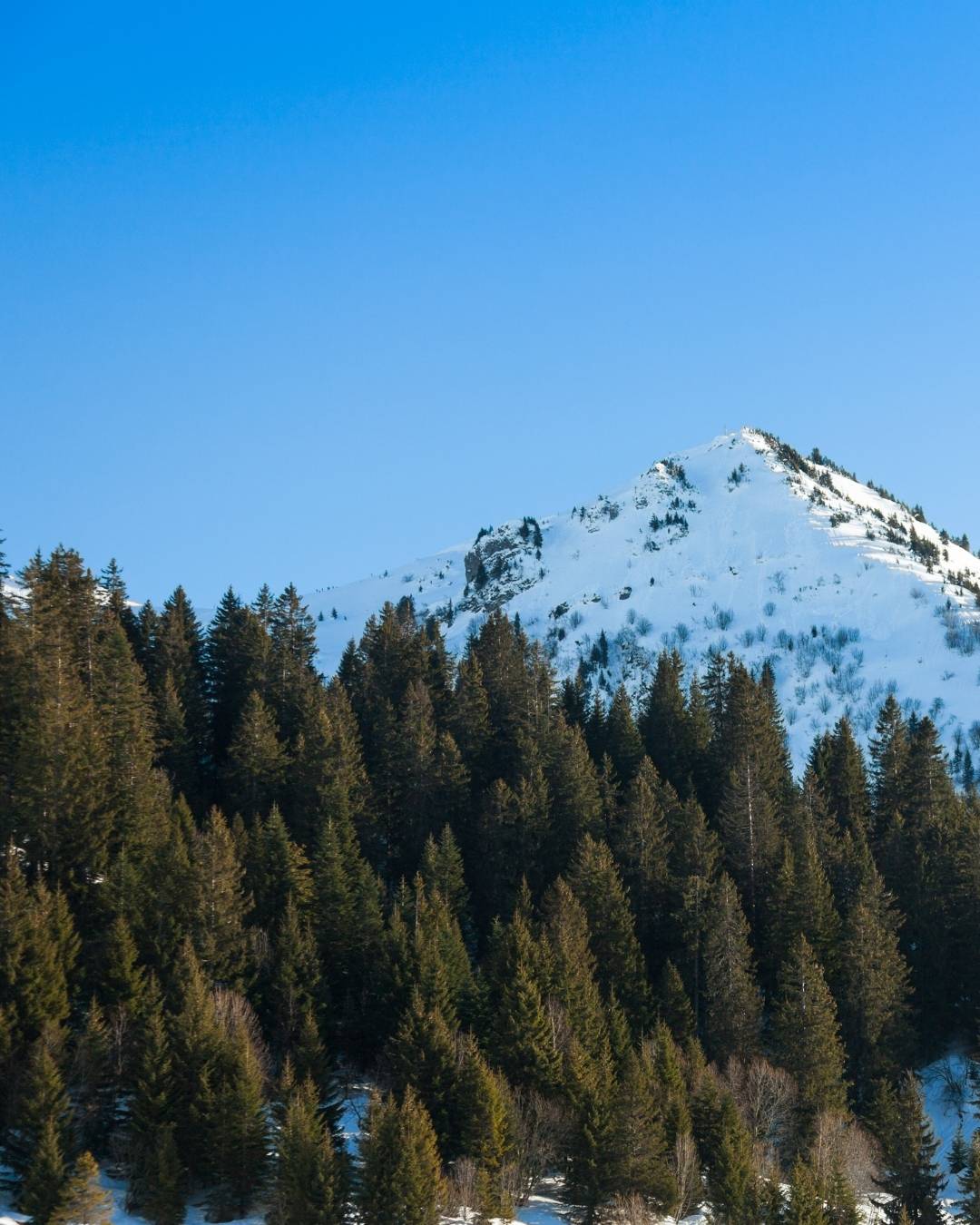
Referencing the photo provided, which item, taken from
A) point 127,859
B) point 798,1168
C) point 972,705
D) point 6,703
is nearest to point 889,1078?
point 798,1168

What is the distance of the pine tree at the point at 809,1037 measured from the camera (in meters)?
60.5

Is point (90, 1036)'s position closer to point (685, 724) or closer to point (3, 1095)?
point (3, 1095)

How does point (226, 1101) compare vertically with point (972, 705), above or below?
below

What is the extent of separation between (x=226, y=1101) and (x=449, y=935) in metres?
16.8

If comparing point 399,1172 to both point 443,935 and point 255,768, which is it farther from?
point 255,768

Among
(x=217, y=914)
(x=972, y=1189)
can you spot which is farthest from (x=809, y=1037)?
(x=217, y=914)

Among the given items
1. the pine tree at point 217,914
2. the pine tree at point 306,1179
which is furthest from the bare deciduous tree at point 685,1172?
the pine tree at point 217,914

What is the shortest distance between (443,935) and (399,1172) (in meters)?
17.0

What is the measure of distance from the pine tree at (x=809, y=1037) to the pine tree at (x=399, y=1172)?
24.1 meters

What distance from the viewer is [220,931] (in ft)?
184

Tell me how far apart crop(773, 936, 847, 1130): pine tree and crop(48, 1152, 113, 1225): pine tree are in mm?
34387

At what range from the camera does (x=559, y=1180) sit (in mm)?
52000

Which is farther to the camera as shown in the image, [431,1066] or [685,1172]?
[431,1066]

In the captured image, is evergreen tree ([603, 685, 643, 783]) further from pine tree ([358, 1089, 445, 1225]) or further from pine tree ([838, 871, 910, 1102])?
pine tree ([358, 1089, 445, 1225])
